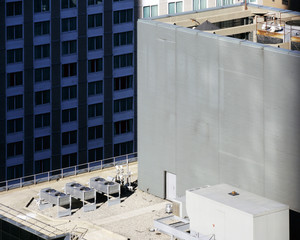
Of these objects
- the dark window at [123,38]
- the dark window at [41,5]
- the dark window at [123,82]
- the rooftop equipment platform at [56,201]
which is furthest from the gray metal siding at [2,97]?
the rooftop equipment platform at [56,201]

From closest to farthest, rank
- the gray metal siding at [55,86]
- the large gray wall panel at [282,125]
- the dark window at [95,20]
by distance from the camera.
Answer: the large gray wall panel at [282,125] < the gray metal siding at [55,86] < the dark window at [95,20]

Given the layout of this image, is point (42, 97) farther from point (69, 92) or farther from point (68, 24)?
point (68, 24)

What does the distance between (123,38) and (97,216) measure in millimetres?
61189

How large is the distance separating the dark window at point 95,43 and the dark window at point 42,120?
9.88m

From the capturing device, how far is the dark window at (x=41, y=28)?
145 meters

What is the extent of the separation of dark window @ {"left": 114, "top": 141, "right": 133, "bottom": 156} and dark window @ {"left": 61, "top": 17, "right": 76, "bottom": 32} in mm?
16120

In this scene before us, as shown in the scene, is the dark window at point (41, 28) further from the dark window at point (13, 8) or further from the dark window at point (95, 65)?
the dark window at point (95, 65)

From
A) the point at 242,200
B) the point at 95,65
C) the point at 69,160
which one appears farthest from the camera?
the point at 95,65

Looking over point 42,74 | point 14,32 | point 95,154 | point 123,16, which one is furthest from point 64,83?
point 123,16

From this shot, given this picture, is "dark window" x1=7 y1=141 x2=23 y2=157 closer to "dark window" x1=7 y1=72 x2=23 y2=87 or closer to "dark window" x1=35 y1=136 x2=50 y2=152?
"dark window" x1=35 y1=136 x2=50 y2=152

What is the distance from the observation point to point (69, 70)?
14988 centimetres

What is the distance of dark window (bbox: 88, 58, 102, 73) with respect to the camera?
152m

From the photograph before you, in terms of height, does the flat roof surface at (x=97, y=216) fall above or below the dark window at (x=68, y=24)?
below

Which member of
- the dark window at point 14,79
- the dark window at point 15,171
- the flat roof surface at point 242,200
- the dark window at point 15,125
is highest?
the flat roof surface at point 242,200
